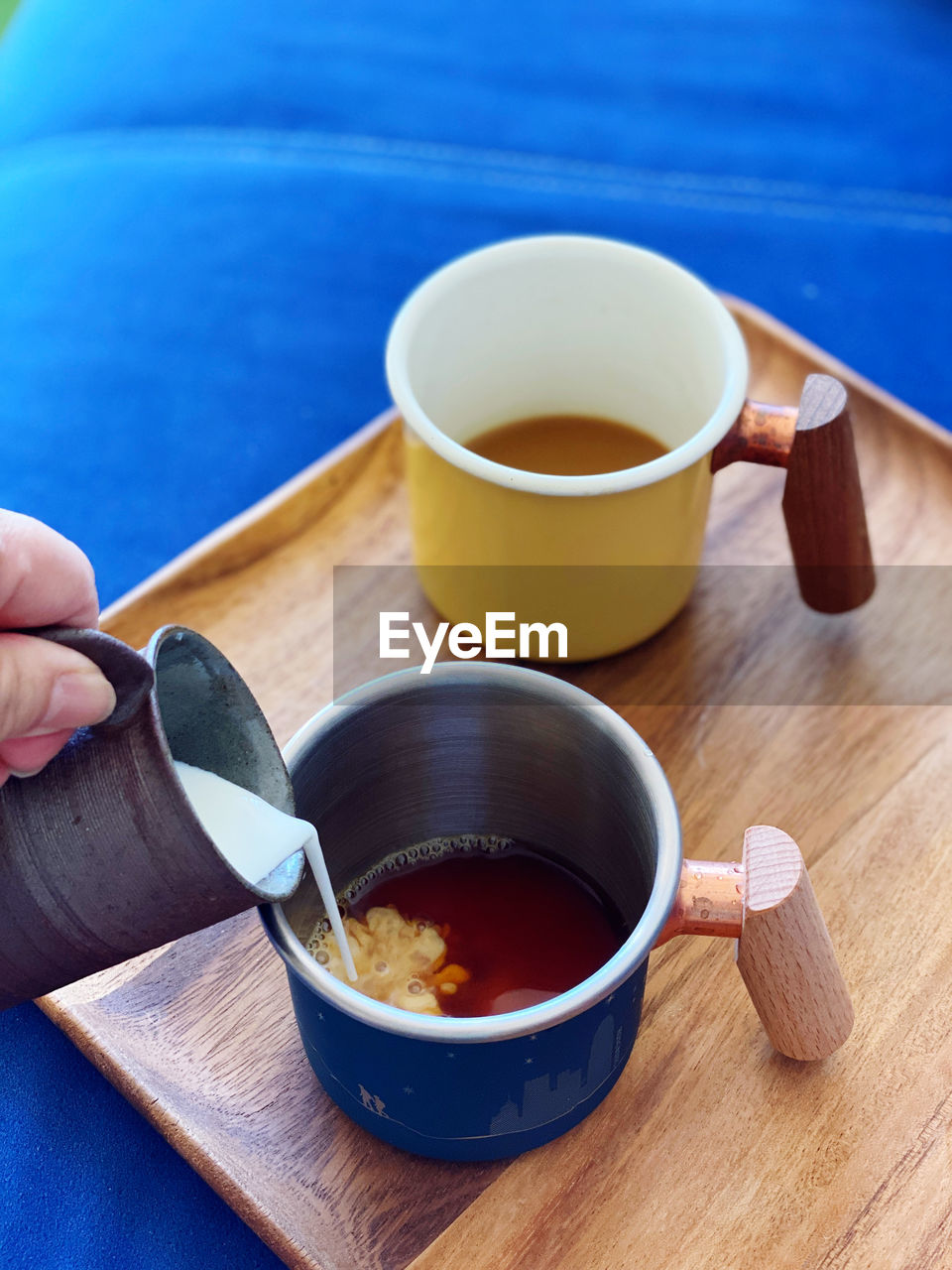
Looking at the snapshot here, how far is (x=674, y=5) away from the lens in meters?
1.67

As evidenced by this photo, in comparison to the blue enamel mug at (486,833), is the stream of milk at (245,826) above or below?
above

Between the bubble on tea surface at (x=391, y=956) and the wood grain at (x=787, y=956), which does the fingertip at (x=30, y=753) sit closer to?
the bubble on tea surface at (x=391, y=956)

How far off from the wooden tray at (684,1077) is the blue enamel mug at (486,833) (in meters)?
0.03

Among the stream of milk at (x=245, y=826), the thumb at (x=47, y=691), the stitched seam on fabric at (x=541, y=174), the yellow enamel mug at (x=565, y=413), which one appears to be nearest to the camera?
the thumb at (x=47, y=691)

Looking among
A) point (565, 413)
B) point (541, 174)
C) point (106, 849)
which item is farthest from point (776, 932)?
point (541, 174)

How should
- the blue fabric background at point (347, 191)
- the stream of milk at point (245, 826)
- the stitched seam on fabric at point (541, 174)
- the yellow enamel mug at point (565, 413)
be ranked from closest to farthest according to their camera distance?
1. the stream of milk at point (245, 826)
2. the yellow enamel mug at point (565, 413)
3. the blue fabric background at point (347, 191)
4. the stitched seam on fabric at point (541, 174)

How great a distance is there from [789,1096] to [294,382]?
0.81 m

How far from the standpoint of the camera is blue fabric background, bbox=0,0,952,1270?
1.25 m

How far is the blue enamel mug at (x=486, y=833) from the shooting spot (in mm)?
613

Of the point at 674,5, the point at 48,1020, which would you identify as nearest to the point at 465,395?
the point at 48,1020

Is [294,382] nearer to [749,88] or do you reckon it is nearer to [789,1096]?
[749,88]

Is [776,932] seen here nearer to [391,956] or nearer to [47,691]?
[391,956]

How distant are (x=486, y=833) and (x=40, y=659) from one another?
0.35m

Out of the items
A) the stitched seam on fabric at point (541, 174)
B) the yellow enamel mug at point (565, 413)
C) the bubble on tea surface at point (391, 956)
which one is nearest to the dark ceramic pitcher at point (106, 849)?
the bubble on tea surface at point (391, 956)
